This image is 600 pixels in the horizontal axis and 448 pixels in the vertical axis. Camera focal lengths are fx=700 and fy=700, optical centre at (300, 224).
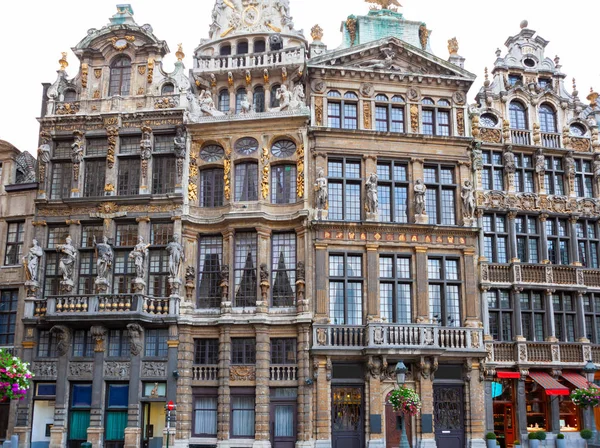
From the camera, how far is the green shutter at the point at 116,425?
31.9 m

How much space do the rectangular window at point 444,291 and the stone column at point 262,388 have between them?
26.4ft

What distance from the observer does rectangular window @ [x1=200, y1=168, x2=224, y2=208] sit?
115 feet

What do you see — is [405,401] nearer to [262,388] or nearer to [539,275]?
[262,388]

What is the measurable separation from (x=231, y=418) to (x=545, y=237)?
17.9 metres

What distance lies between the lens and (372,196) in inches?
1328

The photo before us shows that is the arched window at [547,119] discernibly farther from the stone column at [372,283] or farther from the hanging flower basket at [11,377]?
the hanging flower basket at [11,377]

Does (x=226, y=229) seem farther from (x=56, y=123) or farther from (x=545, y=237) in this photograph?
(x=545, y=237)

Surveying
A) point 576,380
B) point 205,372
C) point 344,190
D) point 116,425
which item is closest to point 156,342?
point 205,372

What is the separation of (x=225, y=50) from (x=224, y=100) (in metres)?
2.83

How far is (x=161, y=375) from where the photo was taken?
32.2 m

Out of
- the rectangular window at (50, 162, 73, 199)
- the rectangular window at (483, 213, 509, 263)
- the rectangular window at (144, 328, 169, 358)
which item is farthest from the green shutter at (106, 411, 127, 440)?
the rectangular window at (483, 213, 509, 263)

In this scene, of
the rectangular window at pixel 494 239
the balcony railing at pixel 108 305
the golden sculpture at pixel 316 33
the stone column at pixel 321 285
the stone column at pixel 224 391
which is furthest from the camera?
the golden sculpture at pixel 316 33

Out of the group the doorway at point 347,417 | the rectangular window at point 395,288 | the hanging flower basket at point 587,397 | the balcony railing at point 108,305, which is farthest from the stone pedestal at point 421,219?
the balcony railing at point 108,305

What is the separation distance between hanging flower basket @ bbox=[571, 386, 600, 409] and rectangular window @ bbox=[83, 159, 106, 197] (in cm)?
2427
